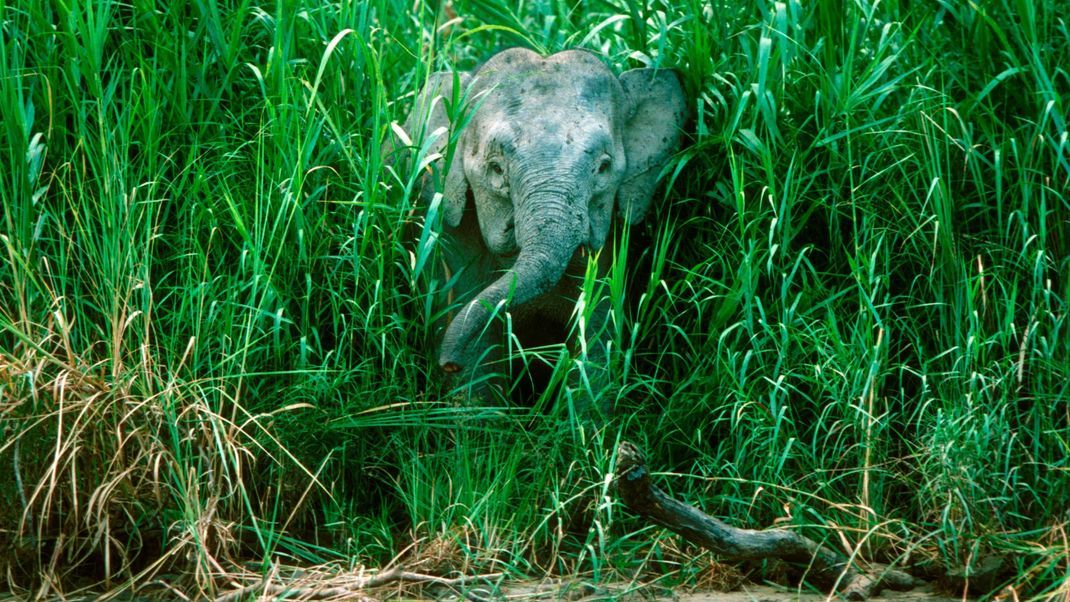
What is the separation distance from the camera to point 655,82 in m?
4.69

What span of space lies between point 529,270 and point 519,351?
255mm

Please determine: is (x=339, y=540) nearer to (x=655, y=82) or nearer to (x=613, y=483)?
(x=613, y=483)

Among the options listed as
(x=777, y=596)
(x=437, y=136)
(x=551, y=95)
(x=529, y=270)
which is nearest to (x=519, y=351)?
(x=529, y=270)

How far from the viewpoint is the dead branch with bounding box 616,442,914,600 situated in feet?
11.3

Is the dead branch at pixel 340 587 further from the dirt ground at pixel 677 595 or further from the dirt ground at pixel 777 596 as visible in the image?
the dirt ground at pixel 777 596

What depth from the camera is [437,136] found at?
14.4ft

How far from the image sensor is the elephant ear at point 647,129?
14.9 ft

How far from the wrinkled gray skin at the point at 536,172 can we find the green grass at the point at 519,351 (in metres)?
0.13

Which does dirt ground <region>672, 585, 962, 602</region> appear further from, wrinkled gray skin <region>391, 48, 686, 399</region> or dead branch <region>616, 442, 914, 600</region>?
wrinkled gray skin <region>391, 48, 686, 399</region>

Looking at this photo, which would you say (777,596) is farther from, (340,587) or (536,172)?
(536,172)

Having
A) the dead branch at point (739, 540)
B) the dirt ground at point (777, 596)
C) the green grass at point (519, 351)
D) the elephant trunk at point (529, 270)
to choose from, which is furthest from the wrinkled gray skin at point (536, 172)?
the dirt ground at point (777, 596)

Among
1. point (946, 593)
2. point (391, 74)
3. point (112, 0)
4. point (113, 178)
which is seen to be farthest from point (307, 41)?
point (946, 593)

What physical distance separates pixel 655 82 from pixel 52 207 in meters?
2.01

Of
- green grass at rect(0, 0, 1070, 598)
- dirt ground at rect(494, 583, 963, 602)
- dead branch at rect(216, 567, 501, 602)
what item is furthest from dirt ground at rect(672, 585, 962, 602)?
dead branch at rect(216, 567, 501, 602)
